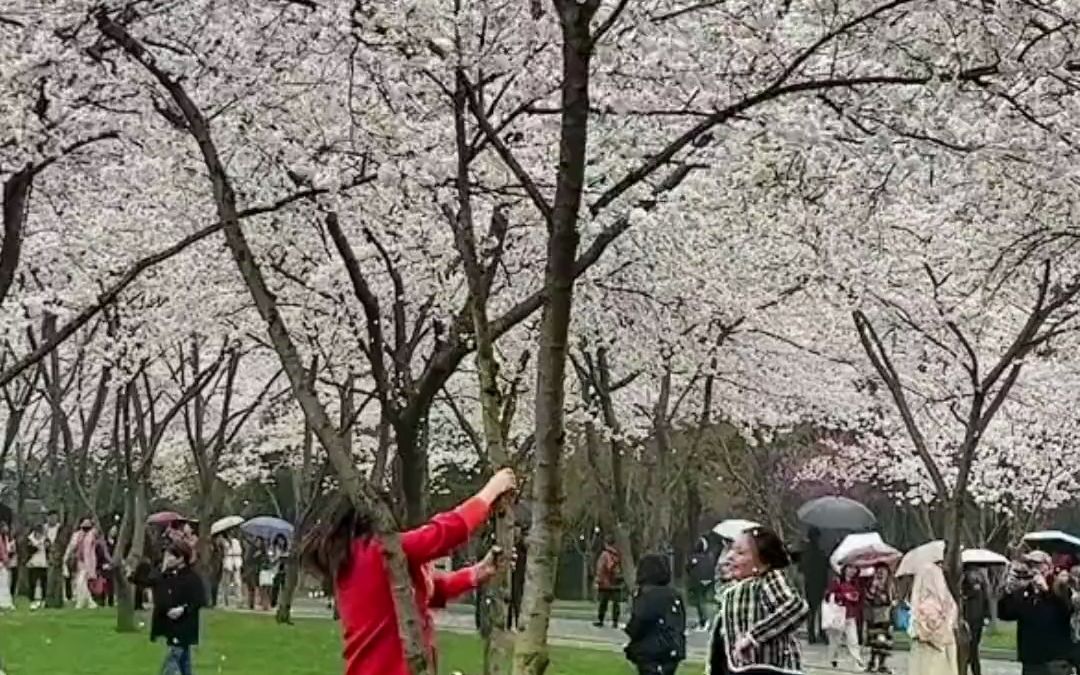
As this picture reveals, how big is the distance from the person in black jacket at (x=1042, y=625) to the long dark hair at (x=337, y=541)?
8.07 m

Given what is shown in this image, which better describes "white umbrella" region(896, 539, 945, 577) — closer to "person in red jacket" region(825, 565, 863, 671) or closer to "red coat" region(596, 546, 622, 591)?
"person in red jacket" region(825, 565, 863, 671)

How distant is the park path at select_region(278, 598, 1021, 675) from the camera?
78.9ft

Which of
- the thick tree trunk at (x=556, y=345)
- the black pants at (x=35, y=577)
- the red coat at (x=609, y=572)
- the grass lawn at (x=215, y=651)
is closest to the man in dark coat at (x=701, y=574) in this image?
the red coat at (x=609, y=572)

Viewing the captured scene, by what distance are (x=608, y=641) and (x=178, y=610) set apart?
1276 centimetres

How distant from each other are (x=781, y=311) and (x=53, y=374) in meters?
11.7

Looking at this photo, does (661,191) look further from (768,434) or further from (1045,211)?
(768,434)

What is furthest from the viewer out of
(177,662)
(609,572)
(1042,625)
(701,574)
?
(701,574)

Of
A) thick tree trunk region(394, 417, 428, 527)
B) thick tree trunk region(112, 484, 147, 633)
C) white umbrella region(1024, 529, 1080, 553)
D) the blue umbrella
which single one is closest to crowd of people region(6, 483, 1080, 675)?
thick tree trunk region(394, 417, 428, 527)

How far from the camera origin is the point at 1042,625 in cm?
1302

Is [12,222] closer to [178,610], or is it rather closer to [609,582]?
[178,610]

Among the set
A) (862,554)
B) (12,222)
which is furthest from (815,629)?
(12,222)

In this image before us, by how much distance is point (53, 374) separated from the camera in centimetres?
2691

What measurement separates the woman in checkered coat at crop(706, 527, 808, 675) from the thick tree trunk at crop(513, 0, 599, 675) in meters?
2.95

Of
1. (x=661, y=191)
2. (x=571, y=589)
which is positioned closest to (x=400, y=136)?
(x=661, y=191)
